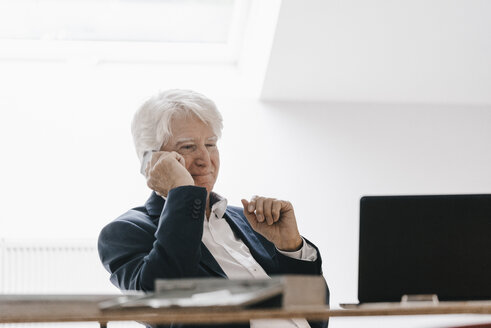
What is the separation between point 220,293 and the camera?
0.76 meters

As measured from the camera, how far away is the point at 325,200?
3.31m

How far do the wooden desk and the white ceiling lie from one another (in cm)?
217

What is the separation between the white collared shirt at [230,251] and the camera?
1.58 metres

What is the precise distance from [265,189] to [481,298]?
218 centimetres

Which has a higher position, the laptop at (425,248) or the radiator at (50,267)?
the radiator at (50,267)

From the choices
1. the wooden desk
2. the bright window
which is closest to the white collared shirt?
the wooden desk

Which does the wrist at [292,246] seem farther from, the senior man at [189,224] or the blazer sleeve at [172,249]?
the blazer sleeve at [172,249]

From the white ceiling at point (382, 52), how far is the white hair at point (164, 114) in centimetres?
119

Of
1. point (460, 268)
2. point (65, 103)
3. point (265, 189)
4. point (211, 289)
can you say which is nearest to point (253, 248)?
point (460, 268)

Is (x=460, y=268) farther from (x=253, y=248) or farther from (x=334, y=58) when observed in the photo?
(x=334, y=58)

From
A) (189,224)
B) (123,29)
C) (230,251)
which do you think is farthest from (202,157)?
(123,29)

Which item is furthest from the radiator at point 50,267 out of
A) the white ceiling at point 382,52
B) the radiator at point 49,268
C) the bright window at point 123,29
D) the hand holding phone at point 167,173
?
the hand holding phone at point 167,173

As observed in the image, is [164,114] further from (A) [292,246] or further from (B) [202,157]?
(A) [292,246]

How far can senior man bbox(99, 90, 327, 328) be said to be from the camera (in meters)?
1.35
